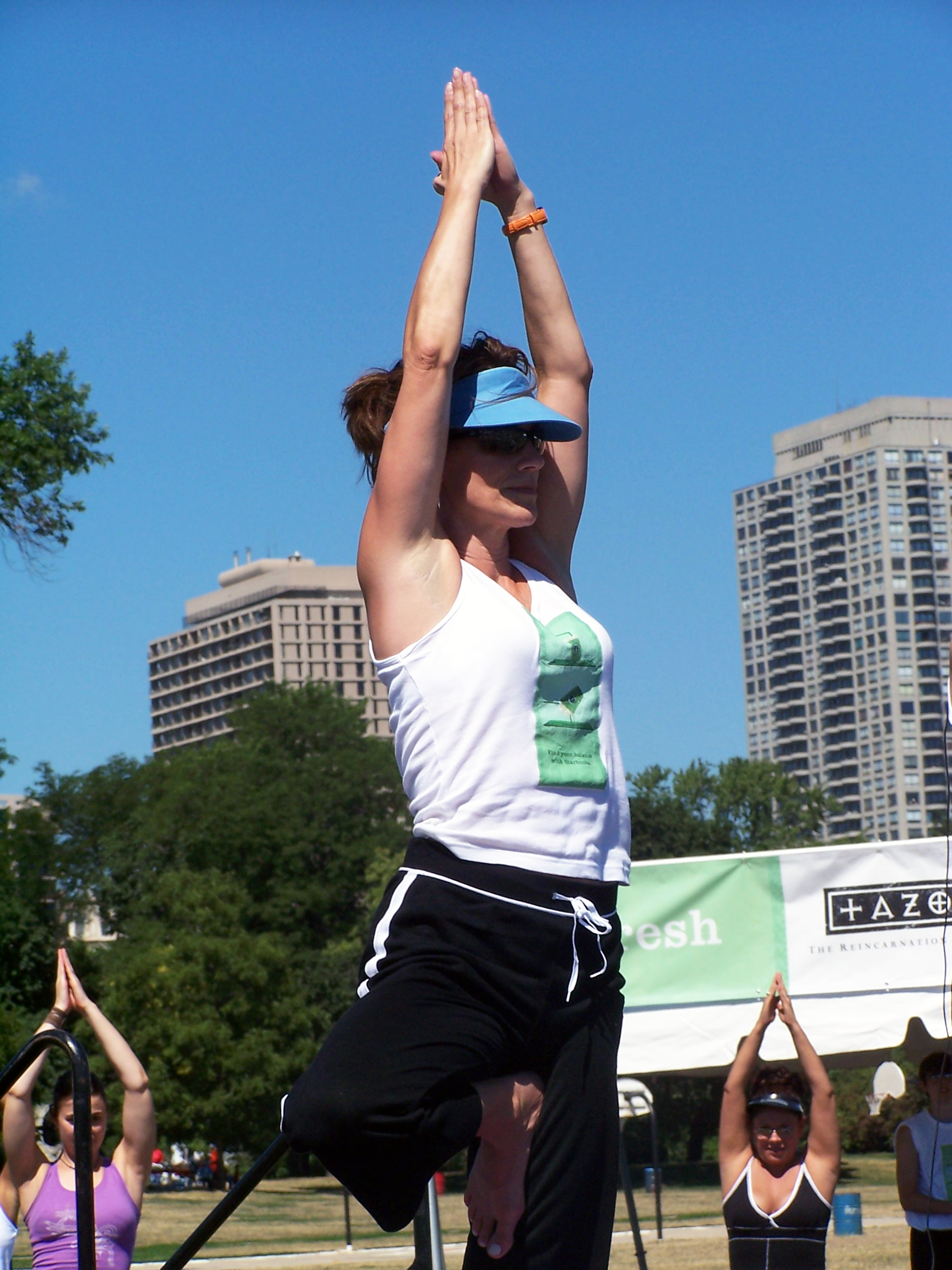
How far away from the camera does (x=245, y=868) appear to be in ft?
168

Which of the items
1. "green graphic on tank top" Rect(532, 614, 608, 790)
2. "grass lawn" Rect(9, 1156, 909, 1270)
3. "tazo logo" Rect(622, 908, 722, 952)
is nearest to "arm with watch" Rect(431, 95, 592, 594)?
"green graphic on tank top" Rect(532, 614, 608, 790)

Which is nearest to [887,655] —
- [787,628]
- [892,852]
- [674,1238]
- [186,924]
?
[787,628]

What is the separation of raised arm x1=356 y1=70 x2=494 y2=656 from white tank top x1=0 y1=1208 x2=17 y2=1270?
3.81 m

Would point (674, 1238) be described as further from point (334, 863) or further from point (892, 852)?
point (334, 863)

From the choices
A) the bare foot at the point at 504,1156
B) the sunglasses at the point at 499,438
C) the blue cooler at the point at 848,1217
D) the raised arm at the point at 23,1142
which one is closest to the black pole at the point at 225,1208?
the bare foot at the point at 504,1156

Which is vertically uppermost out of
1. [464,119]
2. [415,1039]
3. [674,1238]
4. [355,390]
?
[464,119]

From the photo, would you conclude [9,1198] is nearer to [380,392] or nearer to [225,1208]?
[225,1208]

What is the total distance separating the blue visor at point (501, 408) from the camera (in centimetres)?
256

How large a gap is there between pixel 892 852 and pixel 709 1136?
47.6 meters

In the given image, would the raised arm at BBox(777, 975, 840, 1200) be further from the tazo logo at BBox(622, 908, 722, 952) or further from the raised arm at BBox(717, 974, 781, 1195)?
the tazo logo at BBox(622, 908, 722, 952)

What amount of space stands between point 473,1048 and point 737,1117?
470cm

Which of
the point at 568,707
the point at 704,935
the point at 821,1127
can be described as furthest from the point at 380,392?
the point at 704,935

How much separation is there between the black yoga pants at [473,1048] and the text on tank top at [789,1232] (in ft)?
13.7

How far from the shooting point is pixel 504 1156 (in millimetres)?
2289
